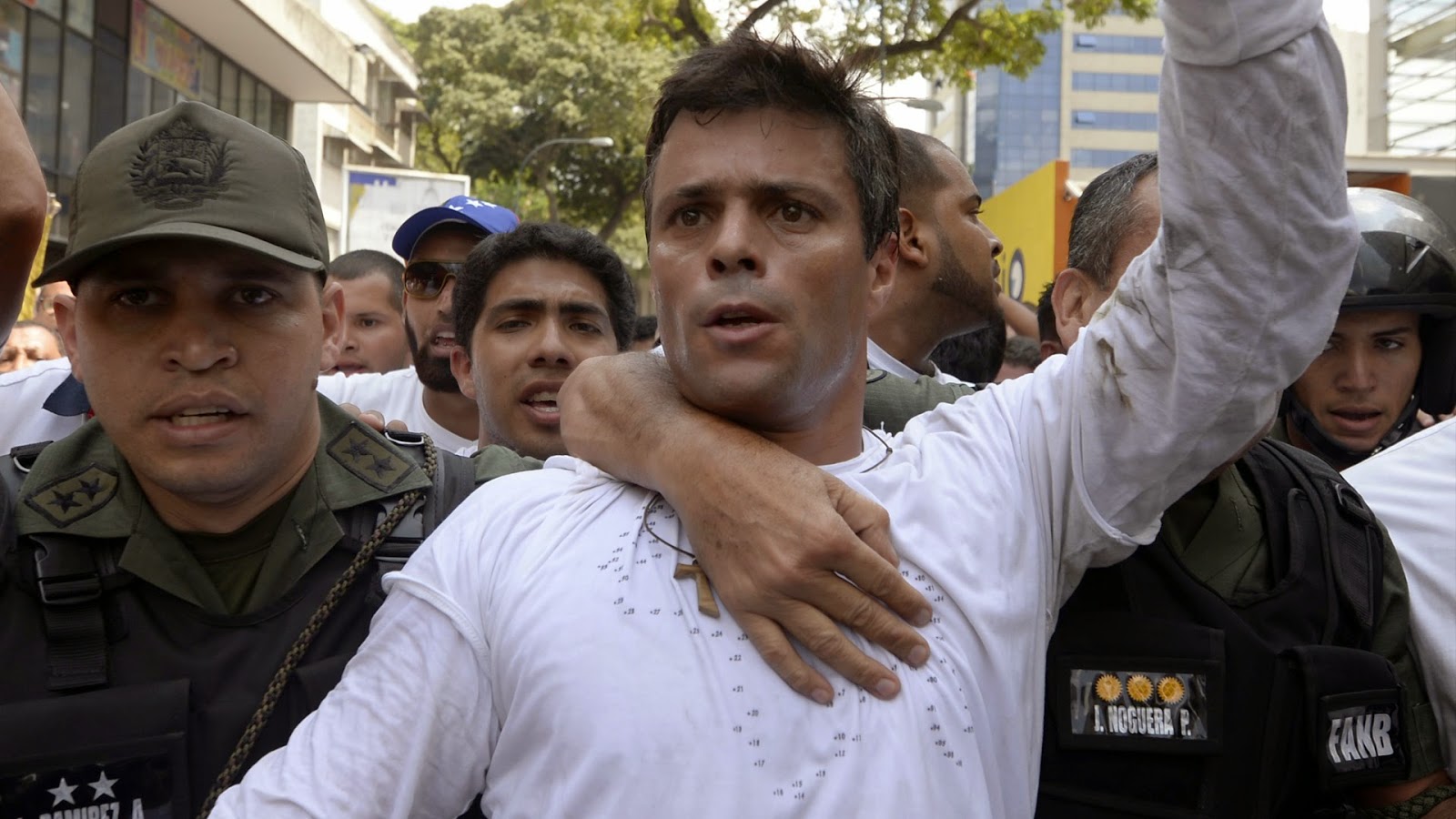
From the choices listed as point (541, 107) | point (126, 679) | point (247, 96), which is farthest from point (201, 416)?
point (541, 107)

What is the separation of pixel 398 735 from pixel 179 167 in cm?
112

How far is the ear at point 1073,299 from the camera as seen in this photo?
2758 mm

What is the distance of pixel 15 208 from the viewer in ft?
5.98

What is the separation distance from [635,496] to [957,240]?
1.95 m

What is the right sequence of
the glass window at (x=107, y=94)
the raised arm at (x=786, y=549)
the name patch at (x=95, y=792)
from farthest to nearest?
the glass window at (x=107, y=94), the name patch at (x=95, y=792), the raised arm at (x=786, y=549)

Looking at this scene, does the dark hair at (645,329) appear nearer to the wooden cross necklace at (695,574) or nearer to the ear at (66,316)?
the ear at (66,316)

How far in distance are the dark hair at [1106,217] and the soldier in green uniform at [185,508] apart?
1.40 metres

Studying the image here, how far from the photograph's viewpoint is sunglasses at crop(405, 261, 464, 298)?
4.93 meters

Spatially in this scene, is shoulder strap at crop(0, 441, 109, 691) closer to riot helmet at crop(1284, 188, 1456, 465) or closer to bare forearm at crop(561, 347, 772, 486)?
bare forearm at crop(561, 347, 772, 486)

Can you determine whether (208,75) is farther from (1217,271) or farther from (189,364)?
(1217,271)

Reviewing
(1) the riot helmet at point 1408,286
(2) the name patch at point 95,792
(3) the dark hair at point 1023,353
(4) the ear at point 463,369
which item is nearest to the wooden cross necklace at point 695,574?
(2) the name patch at point 95,792

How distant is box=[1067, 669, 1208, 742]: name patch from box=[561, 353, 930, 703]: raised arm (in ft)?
1.33

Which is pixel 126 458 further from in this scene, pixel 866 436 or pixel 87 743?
pixel 866 436

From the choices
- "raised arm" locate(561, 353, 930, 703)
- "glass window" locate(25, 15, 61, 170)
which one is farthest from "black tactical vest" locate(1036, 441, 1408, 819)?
"glass window" locate(25, 15, 61, 170)
